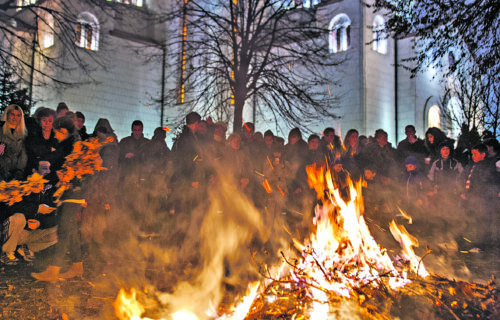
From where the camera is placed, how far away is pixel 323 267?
4258 mm

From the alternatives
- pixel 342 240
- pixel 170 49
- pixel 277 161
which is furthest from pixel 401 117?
pixel 342 240

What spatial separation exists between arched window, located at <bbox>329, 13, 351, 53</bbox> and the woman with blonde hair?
70.2 feet

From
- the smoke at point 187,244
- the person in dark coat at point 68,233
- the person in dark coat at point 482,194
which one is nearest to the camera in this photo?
the smoke at point 187,244

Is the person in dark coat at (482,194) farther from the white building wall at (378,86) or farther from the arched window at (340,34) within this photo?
the arched window at (340,34)

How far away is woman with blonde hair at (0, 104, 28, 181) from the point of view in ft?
17.4

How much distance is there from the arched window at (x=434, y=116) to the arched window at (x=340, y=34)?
786cm

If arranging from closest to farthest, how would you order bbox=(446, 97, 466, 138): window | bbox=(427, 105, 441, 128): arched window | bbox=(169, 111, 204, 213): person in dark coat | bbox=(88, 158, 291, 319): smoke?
bbox=(88, 158, 291, 319): smoke
bbox=(169, 111, 204, 213): person in dark coat
bbox=(427, 105, 441, 128): arched window
bbox=(446, 97, 466, 138): window

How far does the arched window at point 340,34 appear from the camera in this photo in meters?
24.4

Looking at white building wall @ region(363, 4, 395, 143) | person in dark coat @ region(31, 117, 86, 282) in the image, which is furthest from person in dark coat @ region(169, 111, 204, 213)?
white building wall @ region(363, 4, 395, 143)

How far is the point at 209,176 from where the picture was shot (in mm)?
7582

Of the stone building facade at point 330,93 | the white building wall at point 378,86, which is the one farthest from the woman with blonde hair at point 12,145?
the white building wall at point 378,86

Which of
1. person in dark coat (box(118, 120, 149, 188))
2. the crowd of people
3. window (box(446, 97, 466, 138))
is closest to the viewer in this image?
the crowd of people

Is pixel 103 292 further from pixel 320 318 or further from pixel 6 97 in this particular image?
pixel 6 97

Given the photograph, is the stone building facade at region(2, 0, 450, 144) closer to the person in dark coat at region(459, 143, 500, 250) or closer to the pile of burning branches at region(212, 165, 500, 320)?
the person in dark coat at region(459, 143, 500, 250)
